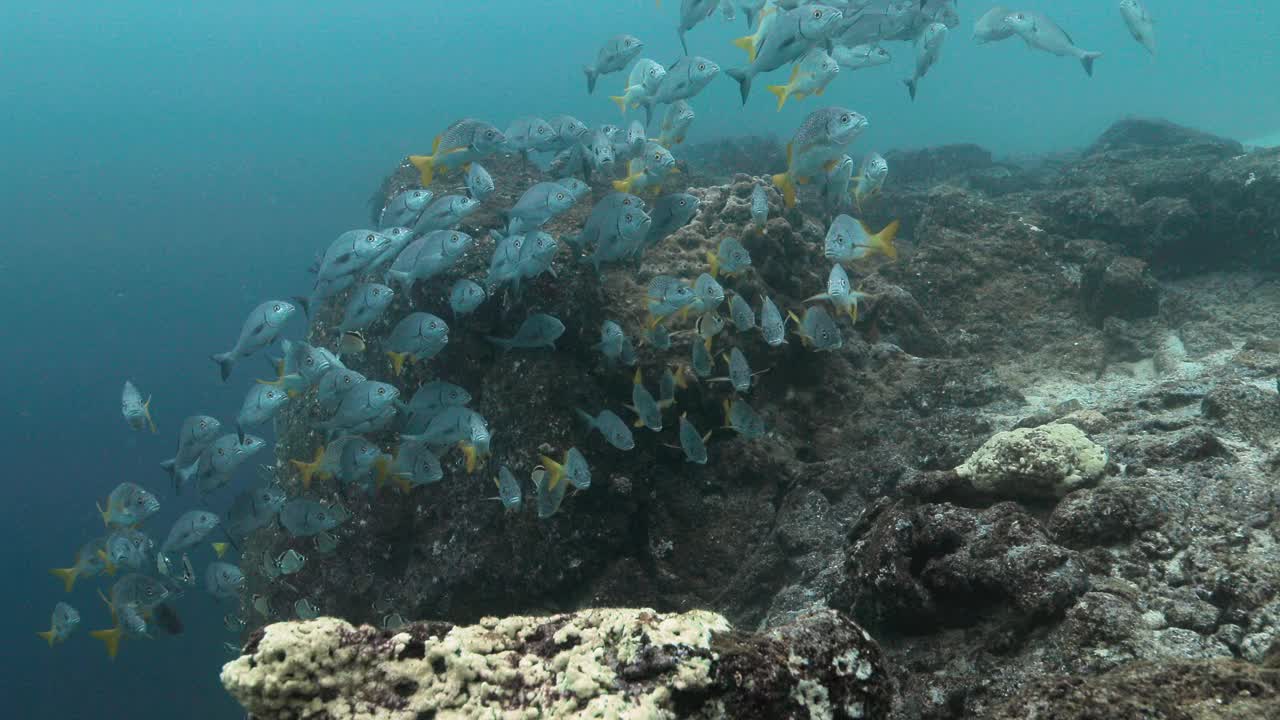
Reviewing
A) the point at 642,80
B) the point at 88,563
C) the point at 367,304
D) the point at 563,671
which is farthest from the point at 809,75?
the point at 88,563

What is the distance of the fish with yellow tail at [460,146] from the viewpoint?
21.5 ft

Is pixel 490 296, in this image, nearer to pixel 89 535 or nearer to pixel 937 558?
pixel 937 558

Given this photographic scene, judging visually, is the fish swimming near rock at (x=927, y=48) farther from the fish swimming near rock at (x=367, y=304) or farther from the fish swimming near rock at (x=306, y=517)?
the fish swimming near rock at (x=306, y=517)

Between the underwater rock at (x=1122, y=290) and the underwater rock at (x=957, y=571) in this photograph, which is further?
the underwater rock at (x=1122, y=290)

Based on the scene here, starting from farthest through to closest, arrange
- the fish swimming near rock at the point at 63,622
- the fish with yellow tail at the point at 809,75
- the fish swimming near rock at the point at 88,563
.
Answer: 1. the fish swimming near rock at the point at 63,622
2. the fish swimming near rock at the point at 88,563
3. the fish with yellow tail at the point at 809,75

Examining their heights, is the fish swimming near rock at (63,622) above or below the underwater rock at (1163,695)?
below

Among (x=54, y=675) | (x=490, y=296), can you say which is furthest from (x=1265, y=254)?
(x=54, y=675)

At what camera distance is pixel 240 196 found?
44969mm

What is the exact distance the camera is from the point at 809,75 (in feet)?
20.5

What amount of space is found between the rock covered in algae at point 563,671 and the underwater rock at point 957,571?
3.70 ft

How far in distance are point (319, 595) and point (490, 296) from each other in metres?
3.99

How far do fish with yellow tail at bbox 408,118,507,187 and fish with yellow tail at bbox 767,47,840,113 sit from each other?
2862 mm

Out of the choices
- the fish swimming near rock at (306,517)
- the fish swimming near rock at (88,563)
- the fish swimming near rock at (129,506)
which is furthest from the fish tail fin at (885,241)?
the fish swimming near rock at (88,563)

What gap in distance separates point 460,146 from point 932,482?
211 inches
